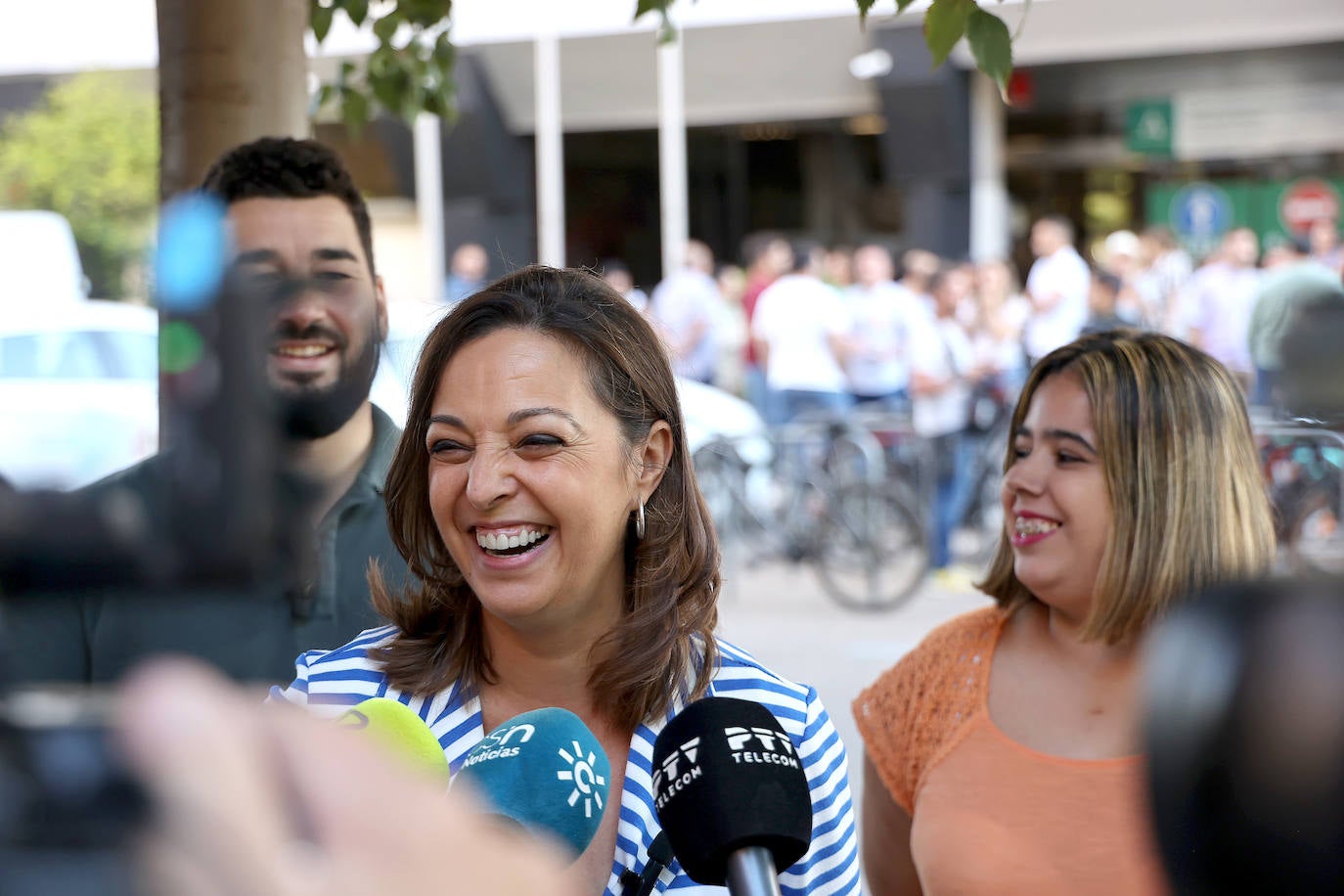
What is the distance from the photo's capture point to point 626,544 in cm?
244

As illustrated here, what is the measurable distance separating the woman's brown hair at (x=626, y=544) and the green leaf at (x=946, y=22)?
623 mm

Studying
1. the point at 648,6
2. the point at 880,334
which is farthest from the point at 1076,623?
the point at 880,334

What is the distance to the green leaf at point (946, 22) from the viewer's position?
96.2 inches

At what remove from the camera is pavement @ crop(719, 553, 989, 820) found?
7.64 m

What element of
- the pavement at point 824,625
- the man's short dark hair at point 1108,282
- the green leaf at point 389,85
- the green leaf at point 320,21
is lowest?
the pavement at point 824,625

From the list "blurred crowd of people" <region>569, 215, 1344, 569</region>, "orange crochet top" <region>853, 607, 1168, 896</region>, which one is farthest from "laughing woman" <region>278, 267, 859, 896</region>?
"blurred crowd of people" <region>569, 215, 1344, 569</region>

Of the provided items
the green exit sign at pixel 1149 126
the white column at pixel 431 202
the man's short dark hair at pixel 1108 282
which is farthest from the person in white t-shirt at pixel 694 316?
the green exit sign at pixel 1149 126

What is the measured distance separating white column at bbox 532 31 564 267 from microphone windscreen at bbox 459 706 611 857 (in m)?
15.8

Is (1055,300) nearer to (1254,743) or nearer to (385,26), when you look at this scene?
(385,26)

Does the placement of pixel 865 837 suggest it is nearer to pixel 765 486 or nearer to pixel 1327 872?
pixel 1327 872

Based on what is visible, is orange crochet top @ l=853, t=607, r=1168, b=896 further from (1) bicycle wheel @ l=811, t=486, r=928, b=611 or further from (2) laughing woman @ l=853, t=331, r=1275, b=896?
(1) bicycle wheel @ l=811, t=486, r=928, b=611

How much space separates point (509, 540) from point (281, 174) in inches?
37.5

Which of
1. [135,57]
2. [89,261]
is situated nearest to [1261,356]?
[89,261]

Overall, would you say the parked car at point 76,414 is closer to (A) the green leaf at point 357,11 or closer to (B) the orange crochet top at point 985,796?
(A) the green leaf at point 357,11
